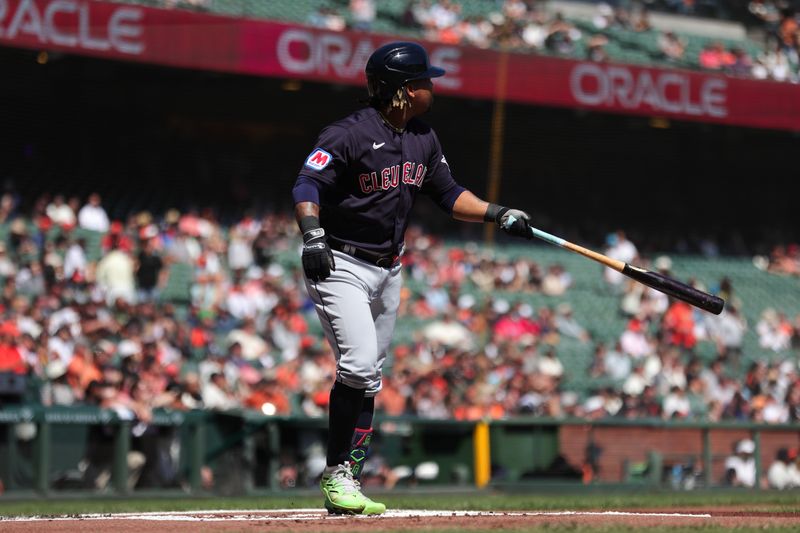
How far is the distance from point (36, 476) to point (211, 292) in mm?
4927

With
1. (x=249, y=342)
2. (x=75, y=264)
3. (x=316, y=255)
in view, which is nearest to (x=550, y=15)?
(x=249, y=342)

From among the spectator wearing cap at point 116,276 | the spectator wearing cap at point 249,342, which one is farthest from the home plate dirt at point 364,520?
the spectator wearing cap at point 116,276

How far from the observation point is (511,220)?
6152 mm

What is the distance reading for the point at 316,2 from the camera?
19.4 metres

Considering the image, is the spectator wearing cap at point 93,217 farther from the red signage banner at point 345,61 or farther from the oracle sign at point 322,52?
the oracle sign at point 322,52

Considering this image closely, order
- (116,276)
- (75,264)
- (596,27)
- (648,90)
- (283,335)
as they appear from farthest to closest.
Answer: (596,27) < (648,90) < (283,335) < (116,276) < (75,264)

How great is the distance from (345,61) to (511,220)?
1226 centimetres

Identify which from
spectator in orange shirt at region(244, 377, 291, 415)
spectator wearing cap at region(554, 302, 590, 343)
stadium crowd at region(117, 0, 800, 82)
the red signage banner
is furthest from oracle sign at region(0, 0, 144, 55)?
spectator wearing cap at region(554, 302, 590, 343)

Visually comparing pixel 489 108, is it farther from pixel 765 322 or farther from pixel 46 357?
pixel 46 357

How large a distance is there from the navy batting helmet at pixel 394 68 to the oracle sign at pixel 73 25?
10.7m

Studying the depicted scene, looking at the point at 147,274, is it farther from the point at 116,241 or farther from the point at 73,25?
the point at 73,25

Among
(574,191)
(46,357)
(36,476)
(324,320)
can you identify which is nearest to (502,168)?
(574,191)

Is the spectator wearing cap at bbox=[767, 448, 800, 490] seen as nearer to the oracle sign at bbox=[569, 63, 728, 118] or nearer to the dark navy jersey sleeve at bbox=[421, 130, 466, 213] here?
the oracle sign at bbox=[569, 63, 728, 118]

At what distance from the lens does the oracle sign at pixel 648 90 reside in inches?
792
